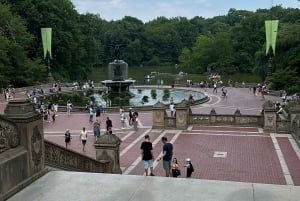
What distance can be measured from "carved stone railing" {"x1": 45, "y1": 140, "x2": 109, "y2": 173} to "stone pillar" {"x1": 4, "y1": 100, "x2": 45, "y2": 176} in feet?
3.64

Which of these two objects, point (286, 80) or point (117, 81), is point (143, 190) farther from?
point (286, 80)

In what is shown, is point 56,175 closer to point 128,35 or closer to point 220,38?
point 220,38

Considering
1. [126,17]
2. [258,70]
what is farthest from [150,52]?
[258,70]

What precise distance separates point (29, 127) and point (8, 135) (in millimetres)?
507

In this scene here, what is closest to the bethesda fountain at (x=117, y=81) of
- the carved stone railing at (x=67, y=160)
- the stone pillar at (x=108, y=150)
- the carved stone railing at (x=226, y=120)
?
the carved stone railing at (x=226, y=120)

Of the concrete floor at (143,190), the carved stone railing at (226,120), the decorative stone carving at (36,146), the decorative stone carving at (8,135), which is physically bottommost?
the carved stone railing at (226,120)

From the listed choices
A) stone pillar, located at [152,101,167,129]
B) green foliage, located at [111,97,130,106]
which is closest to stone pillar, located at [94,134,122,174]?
stone pillar, located at [152,101,167,129]

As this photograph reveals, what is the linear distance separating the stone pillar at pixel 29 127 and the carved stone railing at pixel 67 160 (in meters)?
1.11

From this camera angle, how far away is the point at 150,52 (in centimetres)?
12644

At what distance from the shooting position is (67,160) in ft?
38.2

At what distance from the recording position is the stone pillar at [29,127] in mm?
8578

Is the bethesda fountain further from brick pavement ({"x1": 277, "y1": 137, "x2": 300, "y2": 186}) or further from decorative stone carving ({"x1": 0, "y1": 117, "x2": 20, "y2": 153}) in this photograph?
decorative stone carving ({"x1": 0, "y1": 117, "x2": 20, "y2": 153})

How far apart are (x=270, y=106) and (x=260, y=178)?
10556 mm

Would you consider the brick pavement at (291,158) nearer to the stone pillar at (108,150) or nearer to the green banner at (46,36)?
the stone pillar at (108,150)
